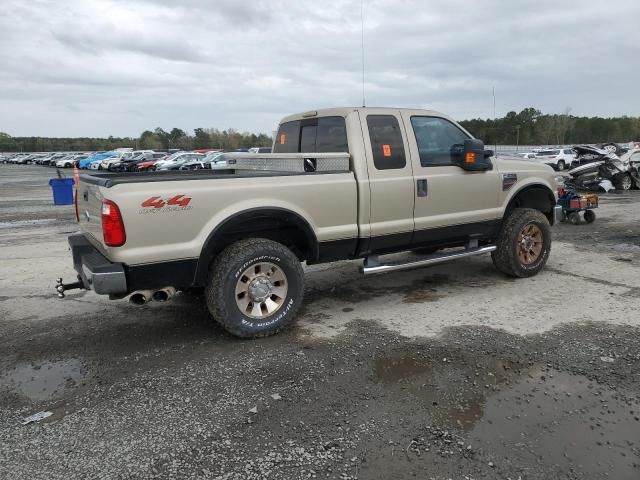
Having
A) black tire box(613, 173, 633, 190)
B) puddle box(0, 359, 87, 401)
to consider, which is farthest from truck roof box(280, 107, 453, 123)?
black tire box(613, 173, 633, 190)

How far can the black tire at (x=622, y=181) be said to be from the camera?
18078 mm

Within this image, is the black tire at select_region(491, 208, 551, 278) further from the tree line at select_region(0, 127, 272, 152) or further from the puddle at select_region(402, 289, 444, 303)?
the tree line at select_region(0, 127, 272, 152)

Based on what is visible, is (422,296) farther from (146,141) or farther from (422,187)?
(146,141)

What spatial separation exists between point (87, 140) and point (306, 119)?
118508 mm

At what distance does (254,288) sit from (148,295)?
0.88 meters

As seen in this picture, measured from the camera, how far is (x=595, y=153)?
741 inches

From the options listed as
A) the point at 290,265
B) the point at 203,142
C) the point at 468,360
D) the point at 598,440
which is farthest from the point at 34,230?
the point at 203,142

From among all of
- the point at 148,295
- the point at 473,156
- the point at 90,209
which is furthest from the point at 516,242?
the point at 90,209

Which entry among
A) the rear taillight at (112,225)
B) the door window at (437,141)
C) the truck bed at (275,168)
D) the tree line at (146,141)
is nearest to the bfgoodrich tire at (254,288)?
the truck bed at (275,168)

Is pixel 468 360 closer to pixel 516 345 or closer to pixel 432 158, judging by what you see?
pixel 516 345

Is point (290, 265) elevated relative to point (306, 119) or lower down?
lower down

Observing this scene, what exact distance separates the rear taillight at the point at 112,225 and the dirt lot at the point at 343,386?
1.03m

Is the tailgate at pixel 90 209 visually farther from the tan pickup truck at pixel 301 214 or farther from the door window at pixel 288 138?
the door window at pixel 288 138

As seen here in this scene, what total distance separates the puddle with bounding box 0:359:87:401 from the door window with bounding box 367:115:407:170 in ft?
10.6
